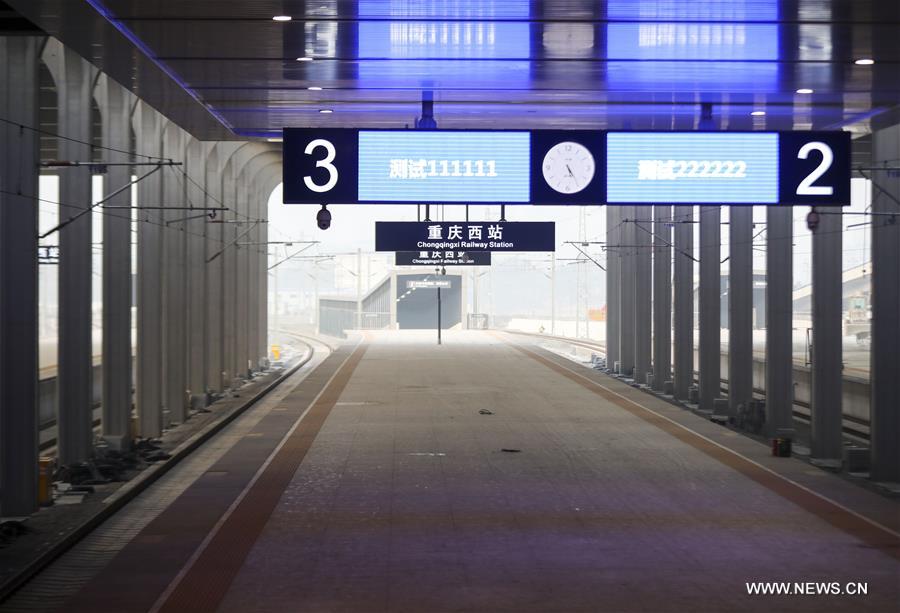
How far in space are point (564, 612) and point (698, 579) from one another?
6.07ft

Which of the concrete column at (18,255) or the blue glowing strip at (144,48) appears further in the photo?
the concrete column at (18,255)

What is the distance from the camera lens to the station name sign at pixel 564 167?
1113 cm

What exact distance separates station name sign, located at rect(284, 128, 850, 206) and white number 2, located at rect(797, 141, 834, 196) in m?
0.01

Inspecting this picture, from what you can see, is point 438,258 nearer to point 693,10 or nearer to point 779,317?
point 779,317

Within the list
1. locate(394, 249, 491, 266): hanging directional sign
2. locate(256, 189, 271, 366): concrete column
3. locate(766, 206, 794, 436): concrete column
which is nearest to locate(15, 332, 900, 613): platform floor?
locate(766, 206, 794, 436): concrete column

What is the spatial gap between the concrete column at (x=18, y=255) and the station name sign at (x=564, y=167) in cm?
415

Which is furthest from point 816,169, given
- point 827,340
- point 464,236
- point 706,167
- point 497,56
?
point 464,236

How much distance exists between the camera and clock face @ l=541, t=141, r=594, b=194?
11227 millimetres

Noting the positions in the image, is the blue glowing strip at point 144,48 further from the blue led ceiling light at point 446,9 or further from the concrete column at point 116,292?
the concrete column at point 116,292

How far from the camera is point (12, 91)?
1334 centimetres

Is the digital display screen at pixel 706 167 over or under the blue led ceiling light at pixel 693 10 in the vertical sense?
under

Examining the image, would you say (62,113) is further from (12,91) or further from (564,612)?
(564,612)

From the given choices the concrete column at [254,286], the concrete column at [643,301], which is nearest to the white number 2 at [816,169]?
the concrete column at [643,301]

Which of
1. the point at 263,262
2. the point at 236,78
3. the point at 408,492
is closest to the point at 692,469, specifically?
the point at 408,492
